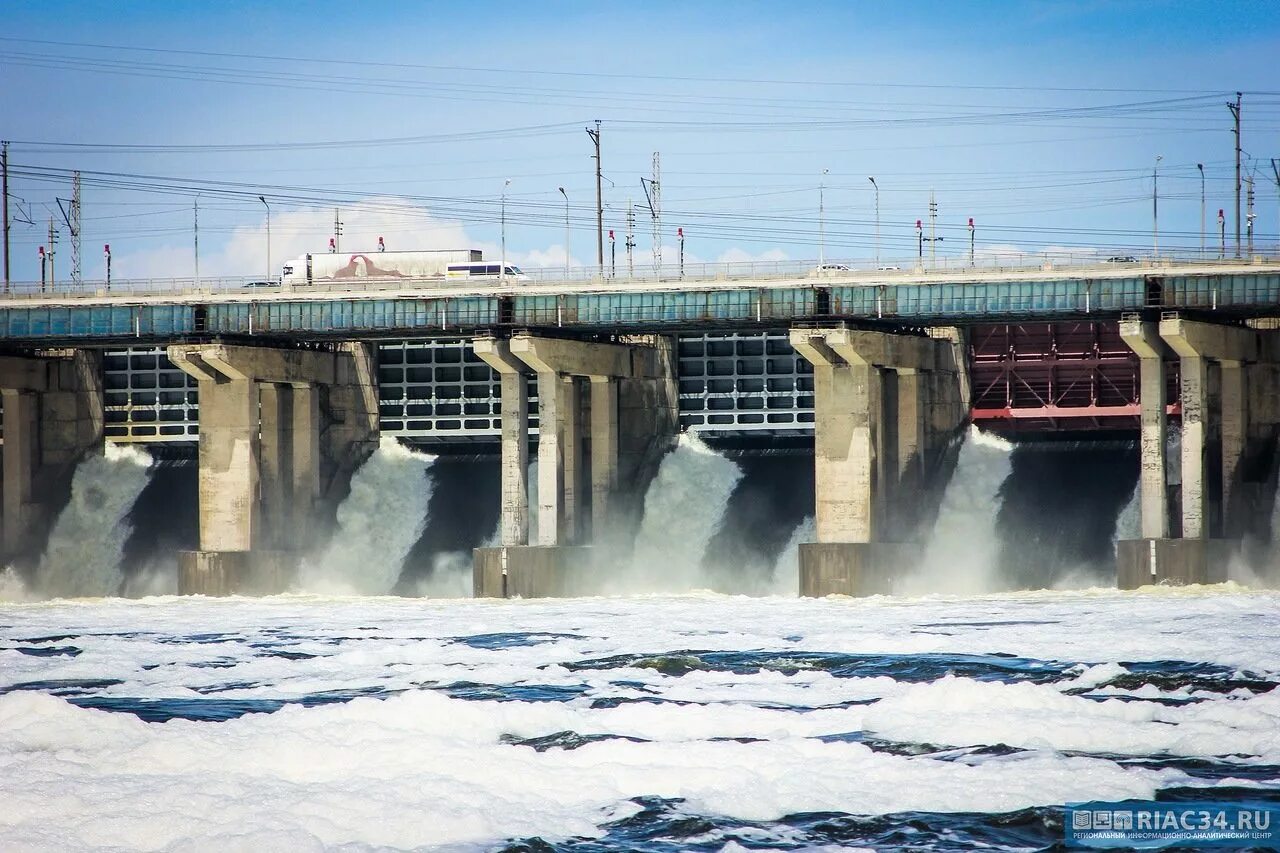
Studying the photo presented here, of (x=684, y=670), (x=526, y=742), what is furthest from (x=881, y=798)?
(x=684, y=670)

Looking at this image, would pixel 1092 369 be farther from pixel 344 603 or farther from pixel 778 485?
pixel 344 603

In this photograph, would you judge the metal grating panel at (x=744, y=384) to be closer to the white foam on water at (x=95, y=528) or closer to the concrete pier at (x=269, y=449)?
the concrete pier at (x=269, y=449)

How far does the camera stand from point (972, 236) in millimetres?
88062

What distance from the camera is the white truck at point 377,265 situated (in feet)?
282

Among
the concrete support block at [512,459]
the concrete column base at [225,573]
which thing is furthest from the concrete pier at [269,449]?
the concrete support block at [512,459]

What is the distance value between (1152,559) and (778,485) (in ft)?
55.1

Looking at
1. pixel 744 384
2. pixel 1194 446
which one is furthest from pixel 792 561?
pixel 1194 446

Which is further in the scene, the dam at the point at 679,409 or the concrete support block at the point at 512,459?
the concrete support block at the point at 512,459

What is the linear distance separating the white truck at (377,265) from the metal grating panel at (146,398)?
276 inches

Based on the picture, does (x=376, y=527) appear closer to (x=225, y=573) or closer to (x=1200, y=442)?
(x=225, y=573)

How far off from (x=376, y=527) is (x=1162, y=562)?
32.6m

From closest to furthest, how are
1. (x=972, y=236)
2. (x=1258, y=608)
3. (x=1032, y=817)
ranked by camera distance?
1. (x=1032, y=817)
2. (x=1258, y=608)
3. (x=972, y=236)

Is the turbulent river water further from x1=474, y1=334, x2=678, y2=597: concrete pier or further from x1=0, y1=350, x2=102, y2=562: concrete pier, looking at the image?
x1=0, y1=350, x2=102, y2=562: concrete pier

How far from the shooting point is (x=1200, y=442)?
65.7 m
